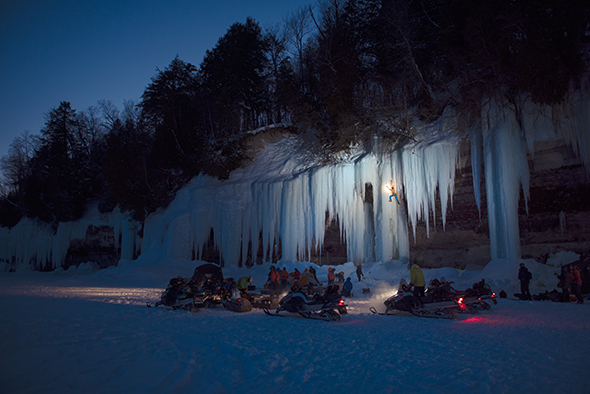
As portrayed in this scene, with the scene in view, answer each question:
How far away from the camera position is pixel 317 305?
7.32 meters

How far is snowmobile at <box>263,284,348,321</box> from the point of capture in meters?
7.12

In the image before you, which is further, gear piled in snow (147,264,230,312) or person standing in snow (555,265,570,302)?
gear piled in snow (147,264,230,312)

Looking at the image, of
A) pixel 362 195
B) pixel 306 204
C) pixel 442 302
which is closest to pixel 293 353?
pixel 442 302

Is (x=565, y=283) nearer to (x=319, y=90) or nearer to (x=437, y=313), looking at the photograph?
(x=437, y=313)

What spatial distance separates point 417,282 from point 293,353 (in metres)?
3.79

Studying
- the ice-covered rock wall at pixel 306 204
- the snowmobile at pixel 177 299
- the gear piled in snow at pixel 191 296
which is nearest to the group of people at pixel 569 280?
the ice-covered rock wall at pixel 306 204

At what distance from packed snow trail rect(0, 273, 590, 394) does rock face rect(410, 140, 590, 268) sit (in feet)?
29.6

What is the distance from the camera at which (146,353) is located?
13.7ft

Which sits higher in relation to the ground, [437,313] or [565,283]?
[565,283]

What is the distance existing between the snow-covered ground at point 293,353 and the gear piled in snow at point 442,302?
268 mm

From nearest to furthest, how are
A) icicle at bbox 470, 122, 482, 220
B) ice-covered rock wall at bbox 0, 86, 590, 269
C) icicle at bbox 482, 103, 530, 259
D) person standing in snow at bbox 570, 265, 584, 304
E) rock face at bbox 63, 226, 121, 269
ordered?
person standing in snow at bbox 570, 265, 584, 304, icicle at bbox 482, 103, 530, 259, ice-covered rock wall at bbox 0, 86, 590, 269, icicle at bbox 470, 122, 482, 220, rock face at bbox 63, 226, 121, 269

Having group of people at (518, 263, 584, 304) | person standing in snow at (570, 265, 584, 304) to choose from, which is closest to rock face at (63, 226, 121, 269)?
group of people at (518, 263, 584, 304)

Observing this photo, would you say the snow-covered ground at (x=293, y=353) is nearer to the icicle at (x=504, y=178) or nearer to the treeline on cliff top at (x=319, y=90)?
the icicle at (x=504, y=178)

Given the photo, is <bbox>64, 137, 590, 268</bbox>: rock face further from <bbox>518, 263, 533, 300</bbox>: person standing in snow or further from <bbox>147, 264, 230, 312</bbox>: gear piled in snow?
<bbox>147, 264, 230, 312</bbox>: gear piled in snow
